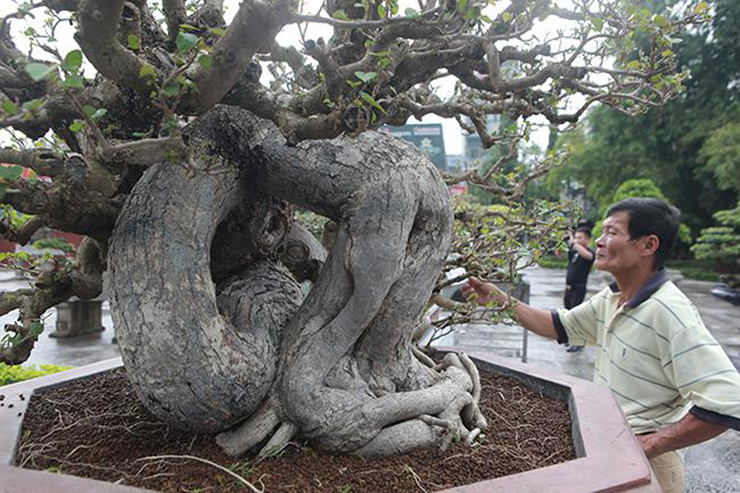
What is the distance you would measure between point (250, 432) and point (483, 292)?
1.51m

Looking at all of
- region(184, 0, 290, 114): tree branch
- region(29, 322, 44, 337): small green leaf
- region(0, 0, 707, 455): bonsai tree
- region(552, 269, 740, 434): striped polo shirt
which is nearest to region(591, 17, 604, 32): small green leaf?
region(0, 0, 707, 455): bonsai tree

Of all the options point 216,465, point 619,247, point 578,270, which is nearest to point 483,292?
point 619,247

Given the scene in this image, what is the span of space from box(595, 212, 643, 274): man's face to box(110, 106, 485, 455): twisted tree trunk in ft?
2.40

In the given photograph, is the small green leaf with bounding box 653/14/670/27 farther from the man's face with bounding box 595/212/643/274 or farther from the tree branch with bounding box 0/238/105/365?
the tree branch with bounding box 0/238/105/365

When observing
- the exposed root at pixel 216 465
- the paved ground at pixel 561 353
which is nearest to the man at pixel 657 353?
the exposed root at pixel 216 465

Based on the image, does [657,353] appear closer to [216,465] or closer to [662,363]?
[662,363]

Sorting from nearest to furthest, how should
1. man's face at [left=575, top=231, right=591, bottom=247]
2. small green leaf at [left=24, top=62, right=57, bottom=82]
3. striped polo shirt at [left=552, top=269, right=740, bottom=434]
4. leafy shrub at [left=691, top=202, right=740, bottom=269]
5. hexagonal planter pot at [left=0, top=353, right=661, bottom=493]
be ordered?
small green leaf at [left=24, top=62, right=57, bottom=82]
hexagonal planter pot at [left=0, top=353, right=661, bottom=493]
striped polo shirt at [left=552, top=269, right=740, bottom=434]
man's face at [left=575, top=231, right=591, bottom=247]
leafy shrub at [left=691, top=202, right=740, bottom=269]

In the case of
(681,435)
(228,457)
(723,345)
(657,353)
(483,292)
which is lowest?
(723,345)

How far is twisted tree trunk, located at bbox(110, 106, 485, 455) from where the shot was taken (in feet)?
5.34

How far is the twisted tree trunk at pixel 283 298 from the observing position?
64.1 inches

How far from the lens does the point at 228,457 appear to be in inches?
65.7

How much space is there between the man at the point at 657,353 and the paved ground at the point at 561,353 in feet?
5.31

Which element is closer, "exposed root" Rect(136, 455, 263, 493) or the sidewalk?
"exposed root" Rect(136, 455, 263, 493)

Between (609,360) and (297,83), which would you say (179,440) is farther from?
(609,360)
